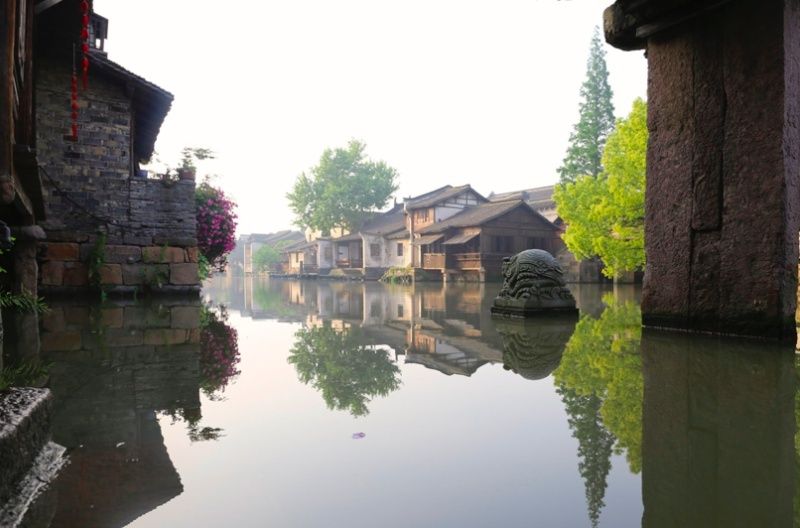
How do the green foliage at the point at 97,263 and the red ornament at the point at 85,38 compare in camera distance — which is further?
the green foliage at the point at 97,263

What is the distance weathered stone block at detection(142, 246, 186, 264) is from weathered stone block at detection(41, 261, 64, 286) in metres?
1.37

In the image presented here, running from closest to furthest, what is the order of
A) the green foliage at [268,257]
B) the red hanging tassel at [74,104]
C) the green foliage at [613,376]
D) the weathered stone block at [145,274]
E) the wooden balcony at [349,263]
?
the green foliage at [613,376]
the red hanging tassel at [74,104]
the weathered stone block at [145,274]
the wooden balcony at [349,263]
the green foliage at [268,257]

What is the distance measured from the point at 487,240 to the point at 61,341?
24.5 metres

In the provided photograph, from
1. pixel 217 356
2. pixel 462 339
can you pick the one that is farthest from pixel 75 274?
pixel 462 339

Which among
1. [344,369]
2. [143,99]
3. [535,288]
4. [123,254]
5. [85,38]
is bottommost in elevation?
[344,369]

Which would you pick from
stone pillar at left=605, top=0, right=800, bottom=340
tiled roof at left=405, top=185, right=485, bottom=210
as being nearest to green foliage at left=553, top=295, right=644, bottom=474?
stone pillar at left=605, top=0, right=800, bottom=340

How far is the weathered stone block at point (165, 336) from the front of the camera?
15.8 ft

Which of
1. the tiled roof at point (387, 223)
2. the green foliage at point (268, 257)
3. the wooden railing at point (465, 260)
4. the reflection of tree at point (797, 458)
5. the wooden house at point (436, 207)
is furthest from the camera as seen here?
the green foliage at point (268, 257)

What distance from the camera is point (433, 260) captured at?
99.4 feet

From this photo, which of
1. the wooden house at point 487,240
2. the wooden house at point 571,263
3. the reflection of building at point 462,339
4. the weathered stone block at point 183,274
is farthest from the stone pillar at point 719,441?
the wooden house at point 487,240

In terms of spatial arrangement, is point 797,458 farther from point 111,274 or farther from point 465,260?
point 465,260

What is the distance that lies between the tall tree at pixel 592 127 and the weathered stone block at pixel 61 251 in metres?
28.0

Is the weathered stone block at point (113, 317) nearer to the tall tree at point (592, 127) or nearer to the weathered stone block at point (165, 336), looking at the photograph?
the weathered stone block at point (165, 336)

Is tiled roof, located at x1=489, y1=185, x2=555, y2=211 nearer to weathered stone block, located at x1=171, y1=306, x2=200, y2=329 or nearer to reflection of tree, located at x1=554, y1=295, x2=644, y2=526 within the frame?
weathered stone block, located at x1=171, y1=306, x2=200, y2=329
